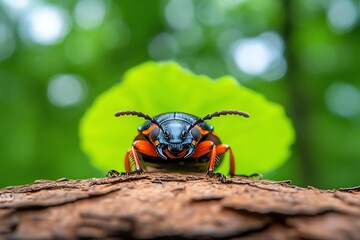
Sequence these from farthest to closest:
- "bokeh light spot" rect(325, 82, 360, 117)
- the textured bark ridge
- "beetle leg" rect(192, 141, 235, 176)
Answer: "bokeh light spot" rect(325, 82, 360, 117), "beetle leg" rect(192, 141, 235, 176), the textured bark ridge

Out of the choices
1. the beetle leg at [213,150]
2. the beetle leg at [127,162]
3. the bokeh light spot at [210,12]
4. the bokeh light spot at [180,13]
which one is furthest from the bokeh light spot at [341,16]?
the beetle leg at [127,162]

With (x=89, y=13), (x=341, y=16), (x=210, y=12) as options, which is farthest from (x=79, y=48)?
(x=341, y=16)

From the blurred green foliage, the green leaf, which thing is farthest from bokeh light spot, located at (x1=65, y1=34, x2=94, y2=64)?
the green leaf

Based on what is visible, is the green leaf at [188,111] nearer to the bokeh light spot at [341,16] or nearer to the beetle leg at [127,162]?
the beetle leg at [127,162]

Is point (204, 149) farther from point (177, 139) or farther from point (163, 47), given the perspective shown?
point (163, 47)

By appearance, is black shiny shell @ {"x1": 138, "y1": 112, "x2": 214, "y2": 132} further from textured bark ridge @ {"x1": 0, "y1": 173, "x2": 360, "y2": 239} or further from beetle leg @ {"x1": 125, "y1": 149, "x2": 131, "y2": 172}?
textured bark ridge @ {"x1": 0, "y1": 173, "x2": 360, "y2": 239}

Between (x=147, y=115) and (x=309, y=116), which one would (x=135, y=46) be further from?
(x=147, y=115)

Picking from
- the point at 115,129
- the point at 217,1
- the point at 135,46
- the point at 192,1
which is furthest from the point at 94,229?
the point at 192,1
